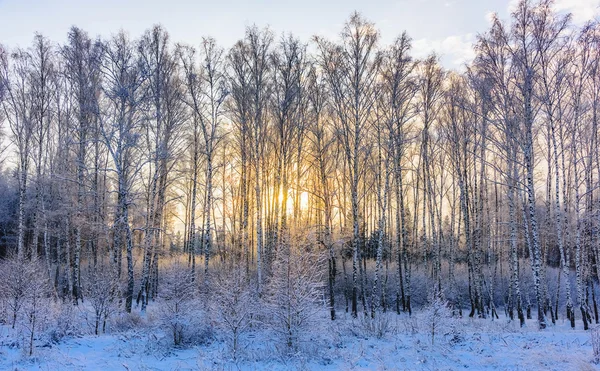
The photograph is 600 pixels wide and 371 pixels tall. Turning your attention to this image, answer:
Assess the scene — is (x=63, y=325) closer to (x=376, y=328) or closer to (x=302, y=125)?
(x=376, y=328)

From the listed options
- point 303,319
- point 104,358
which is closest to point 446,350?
point 303,319

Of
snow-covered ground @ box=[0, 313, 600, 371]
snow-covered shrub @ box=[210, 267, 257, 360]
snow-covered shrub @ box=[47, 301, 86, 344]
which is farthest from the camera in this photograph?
snow-covered shrub @ box=[47, 301, 86, 344]

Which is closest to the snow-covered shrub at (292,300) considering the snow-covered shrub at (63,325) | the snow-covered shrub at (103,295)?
the snow-covered shrub at (103,295)

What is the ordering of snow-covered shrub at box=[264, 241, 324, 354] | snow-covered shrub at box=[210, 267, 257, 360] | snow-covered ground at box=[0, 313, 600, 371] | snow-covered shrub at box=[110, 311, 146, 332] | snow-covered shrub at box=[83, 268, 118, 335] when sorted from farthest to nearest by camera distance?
1. snow-covered shrub at box=[110, 311, 146, 332]
2. snow-covered shrub at box=[83, 268, 118, 335]
3. snow-covered shrub at box=[264, 241, 324, 354]
4. snow-covered shrub at box=[210, 267, 257, 360]
5. snow-covered ground at box=[0, 313, 600, 371]

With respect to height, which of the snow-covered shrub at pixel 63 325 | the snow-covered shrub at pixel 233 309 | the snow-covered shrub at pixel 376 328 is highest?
the snow-covered shrub at pixel 233 309

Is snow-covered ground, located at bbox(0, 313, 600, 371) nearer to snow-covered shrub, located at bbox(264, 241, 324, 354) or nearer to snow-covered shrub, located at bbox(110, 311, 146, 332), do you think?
snow-covered shrub, located at bbox(264, 241, 324, 354)

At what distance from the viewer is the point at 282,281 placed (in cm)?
1091

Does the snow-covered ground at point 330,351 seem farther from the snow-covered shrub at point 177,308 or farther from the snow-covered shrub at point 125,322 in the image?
the snow-covered shrub at point 125,322

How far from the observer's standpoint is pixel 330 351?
10.7 metres

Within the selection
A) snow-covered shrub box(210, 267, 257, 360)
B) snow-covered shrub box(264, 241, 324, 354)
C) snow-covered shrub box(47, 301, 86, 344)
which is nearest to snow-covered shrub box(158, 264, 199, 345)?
snow-covered shrub box(210, 267, 257, 360)

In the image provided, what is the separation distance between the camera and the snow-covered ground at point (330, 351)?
30.2 feet

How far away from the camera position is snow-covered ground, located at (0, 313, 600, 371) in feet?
30.2

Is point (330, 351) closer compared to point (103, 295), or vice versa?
point (330, 351)

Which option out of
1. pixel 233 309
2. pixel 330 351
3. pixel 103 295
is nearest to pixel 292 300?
pixel 233 309
